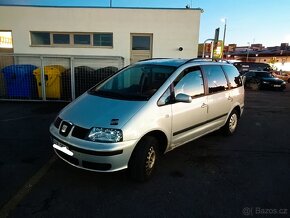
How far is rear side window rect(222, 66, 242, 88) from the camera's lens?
219 inches

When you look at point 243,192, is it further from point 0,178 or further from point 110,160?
point 0,178

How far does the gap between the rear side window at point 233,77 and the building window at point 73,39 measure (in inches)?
313

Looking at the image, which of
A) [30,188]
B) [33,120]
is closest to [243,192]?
[30,188]

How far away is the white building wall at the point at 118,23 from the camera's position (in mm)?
12141

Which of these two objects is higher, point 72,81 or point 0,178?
point 72,81

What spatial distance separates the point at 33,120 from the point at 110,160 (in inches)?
170

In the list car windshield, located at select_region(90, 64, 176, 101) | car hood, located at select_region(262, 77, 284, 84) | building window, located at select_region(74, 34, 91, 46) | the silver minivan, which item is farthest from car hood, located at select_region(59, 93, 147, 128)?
car hood, located at select_region(262, 77, 284, 84)

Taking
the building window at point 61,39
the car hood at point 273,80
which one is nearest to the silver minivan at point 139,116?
the building window at point 61,39

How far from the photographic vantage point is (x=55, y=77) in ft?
29.7

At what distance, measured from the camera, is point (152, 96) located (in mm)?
3635

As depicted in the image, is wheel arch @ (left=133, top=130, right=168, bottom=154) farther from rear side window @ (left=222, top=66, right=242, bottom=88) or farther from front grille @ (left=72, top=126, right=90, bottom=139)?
rear side window @ (left=222, top=66, right=242, bottom=88)

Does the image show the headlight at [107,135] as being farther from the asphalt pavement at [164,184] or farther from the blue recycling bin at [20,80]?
the blue recycling bin at [20,80]

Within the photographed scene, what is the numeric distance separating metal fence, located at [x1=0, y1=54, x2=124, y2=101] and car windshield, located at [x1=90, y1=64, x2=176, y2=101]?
175 inches

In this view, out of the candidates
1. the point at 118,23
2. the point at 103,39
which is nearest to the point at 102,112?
the point at 118,23
